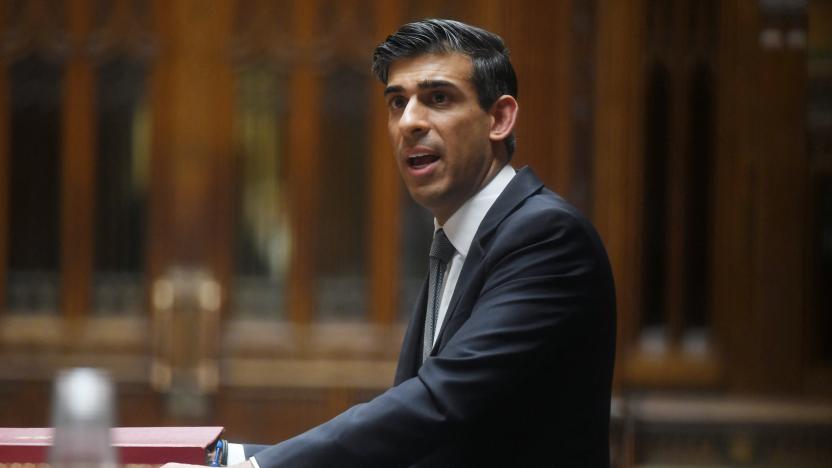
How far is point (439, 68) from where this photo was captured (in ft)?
5.37

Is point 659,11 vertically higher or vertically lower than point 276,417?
higher

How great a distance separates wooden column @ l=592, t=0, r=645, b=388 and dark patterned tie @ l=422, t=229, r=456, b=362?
252 centimetres

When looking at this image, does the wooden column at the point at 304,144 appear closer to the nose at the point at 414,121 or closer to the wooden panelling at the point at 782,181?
the wooden panelling at the point at 782,181

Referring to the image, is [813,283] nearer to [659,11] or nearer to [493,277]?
[659,11]

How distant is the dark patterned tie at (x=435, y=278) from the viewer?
1.76m

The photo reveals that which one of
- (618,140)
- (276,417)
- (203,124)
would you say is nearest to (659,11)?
(618,140)

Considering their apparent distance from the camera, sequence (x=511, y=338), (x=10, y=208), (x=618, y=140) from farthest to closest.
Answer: (x=10, y=208) < (x=618, y=140) < (x=511, y=338)

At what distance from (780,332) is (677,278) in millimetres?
410

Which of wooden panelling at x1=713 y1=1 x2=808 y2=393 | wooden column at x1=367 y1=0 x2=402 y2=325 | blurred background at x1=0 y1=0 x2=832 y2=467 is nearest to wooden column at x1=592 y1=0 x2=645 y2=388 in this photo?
blurred background at x1=0 y1=0 x2=832 y2=467

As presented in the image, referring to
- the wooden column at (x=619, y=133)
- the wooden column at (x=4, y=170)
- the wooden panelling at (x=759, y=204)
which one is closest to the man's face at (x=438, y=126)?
the wooden column at (x=619, y=133)

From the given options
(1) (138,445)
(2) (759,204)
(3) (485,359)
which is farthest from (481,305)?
(2) (759,204)

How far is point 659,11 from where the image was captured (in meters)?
4.24

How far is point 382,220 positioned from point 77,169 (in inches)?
46.7

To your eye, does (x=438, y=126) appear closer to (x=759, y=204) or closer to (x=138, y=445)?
(x=138, y=445)
